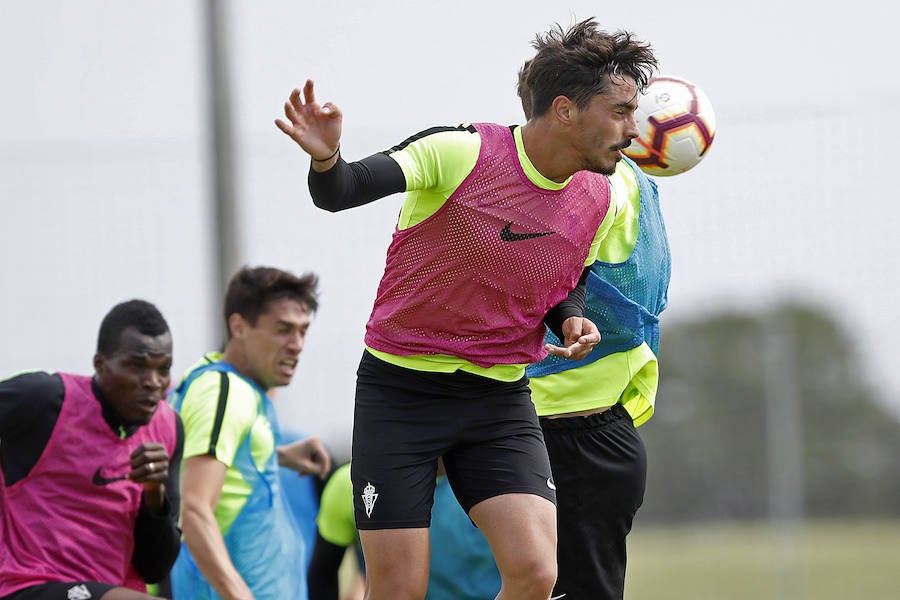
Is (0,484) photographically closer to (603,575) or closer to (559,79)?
(603,575)

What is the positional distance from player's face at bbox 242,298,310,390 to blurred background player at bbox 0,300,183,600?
842 mm

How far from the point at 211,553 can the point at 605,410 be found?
1854 millimetres

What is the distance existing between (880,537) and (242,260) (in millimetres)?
8214

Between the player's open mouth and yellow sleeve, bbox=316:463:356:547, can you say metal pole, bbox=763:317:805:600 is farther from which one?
the player's open mouth

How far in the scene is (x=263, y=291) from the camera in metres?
7.02

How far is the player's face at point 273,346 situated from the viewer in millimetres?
6852

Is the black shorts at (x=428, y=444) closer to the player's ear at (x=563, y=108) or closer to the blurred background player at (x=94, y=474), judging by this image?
the player's ear at (x=563, y=108)

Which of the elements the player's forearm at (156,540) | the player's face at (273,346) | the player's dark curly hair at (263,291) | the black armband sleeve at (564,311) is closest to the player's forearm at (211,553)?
the player's forearm at (156,540)

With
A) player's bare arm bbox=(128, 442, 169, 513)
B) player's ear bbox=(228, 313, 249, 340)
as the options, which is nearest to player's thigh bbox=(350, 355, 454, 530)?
player's bare arm bbox=(128, 442, 169, 513)

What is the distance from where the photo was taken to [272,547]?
664 cm

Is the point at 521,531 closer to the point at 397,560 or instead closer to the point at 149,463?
the point at 397,560

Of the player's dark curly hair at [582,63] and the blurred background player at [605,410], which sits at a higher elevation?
the player's dark curly hair at [582,63]

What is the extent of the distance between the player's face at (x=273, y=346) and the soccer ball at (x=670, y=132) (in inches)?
82.0

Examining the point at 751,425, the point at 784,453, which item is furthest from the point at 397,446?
the point at 751,425
